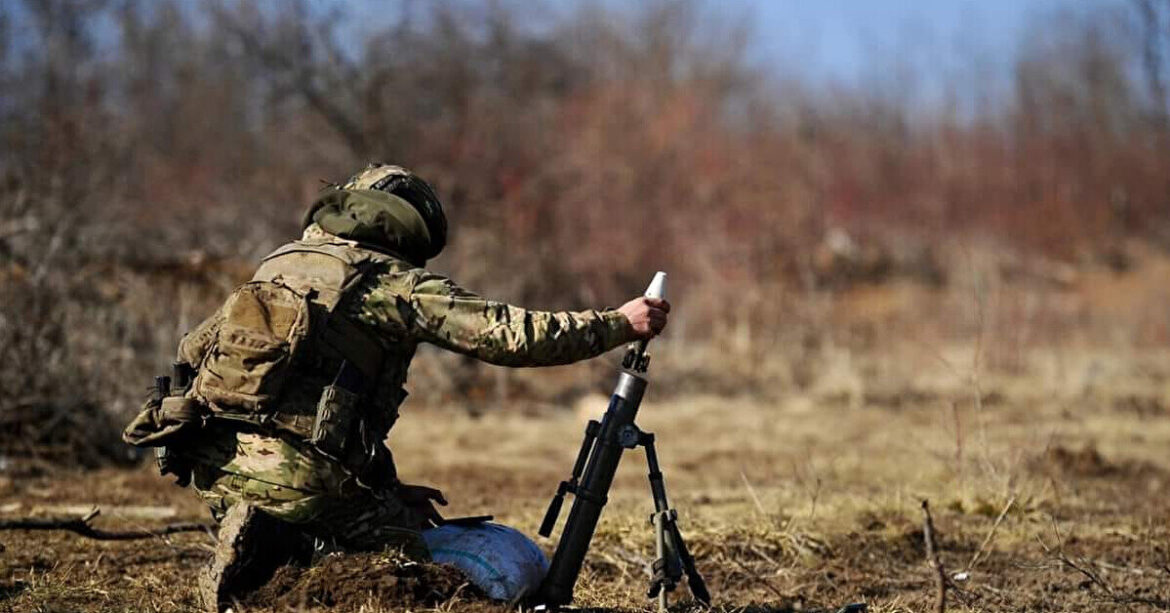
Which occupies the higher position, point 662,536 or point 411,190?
point 411,190

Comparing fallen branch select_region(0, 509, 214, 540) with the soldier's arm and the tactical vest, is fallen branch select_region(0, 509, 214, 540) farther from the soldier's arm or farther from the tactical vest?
the soldier's arm

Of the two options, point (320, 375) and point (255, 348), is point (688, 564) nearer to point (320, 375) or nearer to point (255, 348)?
point (320, 375)

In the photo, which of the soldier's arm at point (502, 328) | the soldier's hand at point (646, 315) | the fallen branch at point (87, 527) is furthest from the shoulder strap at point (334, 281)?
the fallen branch at point (87, 527)

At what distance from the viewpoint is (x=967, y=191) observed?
29.4 meters

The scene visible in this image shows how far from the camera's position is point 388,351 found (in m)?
4.47

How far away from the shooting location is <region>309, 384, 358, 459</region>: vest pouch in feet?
13.8

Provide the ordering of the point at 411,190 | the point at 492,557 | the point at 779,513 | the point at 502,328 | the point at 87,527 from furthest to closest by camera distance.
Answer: the point at 779,513 < the point at 87,527 < the point at 411,190 < the point at 492,557 < the point at 502,328

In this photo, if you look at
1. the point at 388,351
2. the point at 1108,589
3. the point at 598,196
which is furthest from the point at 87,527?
the point at 598,196

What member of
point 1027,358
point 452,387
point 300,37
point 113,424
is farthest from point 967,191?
point 113,424

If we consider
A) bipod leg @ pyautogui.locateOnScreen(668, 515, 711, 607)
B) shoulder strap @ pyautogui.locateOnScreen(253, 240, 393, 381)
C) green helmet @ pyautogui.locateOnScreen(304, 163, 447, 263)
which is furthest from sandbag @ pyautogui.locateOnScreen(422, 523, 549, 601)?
green helmet @ pyautogui.locateOnScreen(304, 163, 447, 263)

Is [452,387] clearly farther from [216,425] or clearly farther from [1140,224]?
[1140,224]

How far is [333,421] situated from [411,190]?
2.82 feet

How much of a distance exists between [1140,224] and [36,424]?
24.9m

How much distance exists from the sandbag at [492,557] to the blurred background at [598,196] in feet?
9.70
